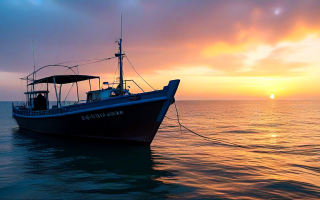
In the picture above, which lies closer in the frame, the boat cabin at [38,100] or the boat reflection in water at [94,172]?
the boat reflection in water at [94,172]

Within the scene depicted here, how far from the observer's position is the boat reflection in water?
734 cm

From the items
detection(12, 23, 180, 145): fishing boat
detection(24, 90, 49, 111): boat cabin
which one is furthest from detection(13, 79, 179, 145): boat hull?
detection(24, 90, 49, 111): boat cabin

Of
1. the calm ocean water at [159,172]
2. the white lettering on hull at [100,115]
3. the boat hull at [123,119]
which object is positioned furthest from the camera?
the white lettering on hull at [100,115]

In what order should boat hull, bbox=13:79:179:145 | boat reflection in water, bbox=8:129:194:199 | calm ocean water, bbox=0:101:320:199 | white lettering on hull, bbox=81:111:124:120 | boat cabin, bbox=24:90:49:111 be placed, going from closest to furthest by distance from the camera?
1. calm ocean water, bbox=0:101:320:199
2. boat reflection in water, bbox=8:129:194:199
3. boat hull, bbox=13:79:179:145
4. white lettering on hull, bbox=81:111:124:120
5. boat cabin, bbox=24:90:49:111

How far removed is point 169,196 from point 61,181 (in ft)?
13.4

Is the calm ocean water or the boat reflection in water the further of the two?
the boat reflection in water

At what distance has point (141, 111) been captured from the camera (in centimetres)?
1326

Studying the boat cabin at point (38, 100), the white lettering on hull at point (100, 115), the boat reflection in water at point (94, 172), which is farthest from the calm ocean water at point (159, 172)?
the boat cabin at point (38, 100)

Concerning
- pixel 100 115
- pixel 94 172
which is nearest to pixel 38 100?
pixel 100 115

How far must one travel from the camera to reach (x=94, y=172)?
30.7 ft

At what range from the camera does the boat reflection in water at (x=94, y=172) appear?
734cm

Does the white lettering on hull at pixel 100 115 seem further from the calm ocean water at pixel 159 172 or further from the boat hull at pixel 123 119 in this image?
the calm ocean water at pixel 159 172

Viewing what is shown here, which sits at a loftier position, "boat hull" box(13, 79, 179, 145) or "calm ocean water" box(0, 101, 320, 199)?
"boat hull" box(13, 79, 179, 145)

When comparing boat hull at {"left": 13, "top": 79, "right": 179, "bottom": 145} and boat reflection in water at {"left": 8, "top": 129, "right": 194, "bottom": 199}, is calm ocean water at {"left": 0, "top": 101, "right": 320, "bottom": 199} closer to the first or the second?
boat reflection in water at {"left": 8, "top": 129, "right": 194, "bottom": 199}
